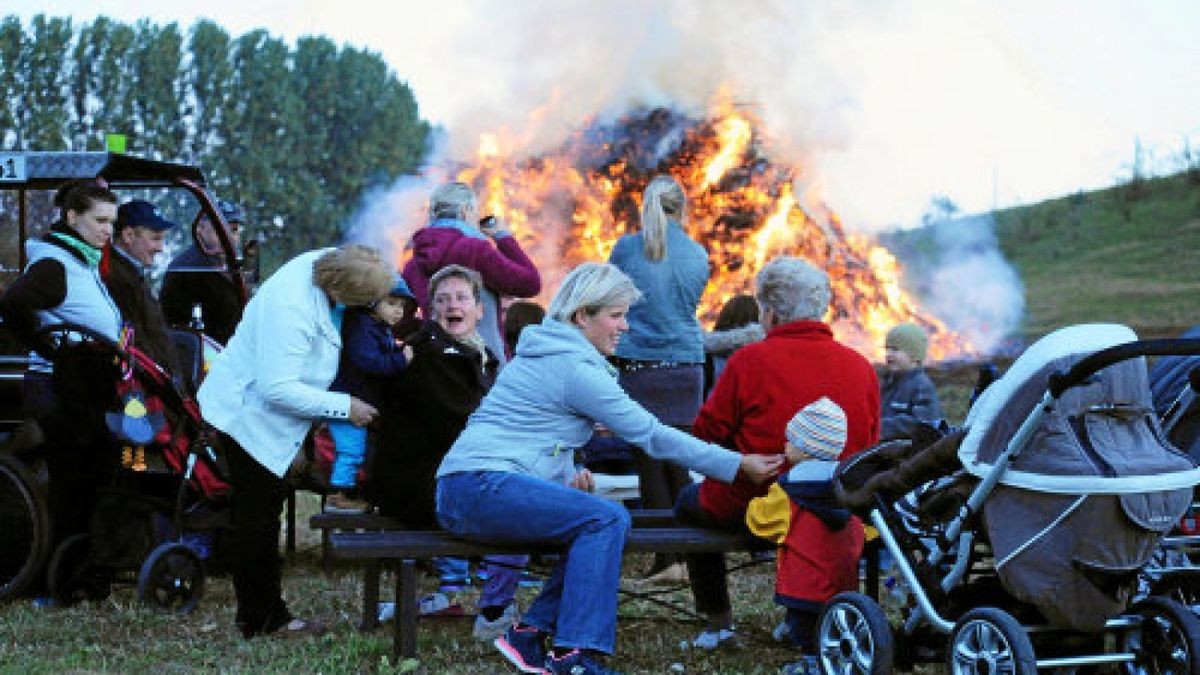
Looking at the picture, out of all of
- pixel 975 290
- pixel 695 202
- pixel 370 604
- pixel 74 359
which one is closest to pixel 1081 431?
pixel 370 604

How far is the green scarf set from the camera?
8352mm

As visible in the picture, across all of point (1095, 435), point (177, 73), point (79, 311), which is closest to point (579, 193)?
point (79, 311)

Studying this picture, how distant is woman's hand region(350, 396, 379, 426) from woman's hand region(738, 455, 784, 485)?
62.4 inches

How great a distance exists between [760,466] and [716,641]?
103 cm

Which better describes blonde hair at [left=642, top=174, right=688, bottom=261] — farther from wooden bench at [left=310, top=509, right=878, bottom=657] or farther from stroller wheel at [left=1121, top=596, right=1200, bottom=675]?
stroller wheel at [left=1121, top=596, right=1200, bottom=675]

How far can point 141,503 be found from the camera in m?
8.44

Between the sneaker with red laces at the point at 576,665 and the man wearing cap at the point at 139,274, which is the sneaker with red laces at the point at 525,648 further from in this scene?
the man wearing cap at the point at 139,274

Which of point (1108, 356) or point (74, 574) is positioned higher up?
point (1108, 356)

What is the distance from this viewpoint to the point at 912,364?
10.1 meters

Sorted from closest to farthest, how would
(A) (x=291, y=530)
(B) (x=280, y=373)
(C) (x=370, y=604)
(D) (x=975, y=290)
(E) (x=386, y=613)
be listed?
(B) (x=280, y=373) < (C) (x=370, y=604) < (E) (x=386, y=613) < (A) (x=291, y=530) < (D) (x=975, y=290)

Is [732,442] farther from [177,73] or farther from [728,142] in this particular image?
[177,73]

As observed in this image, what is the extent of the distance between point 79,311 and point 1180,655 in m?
5.10

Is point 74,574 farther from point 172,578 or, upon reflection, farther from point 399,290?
point 399,290

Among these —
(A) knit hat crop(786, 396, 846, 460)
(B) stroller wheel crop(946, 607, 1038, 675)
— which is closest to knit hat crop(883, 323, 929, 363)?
(A) knit hat crop(786, 396, 846, 460)
